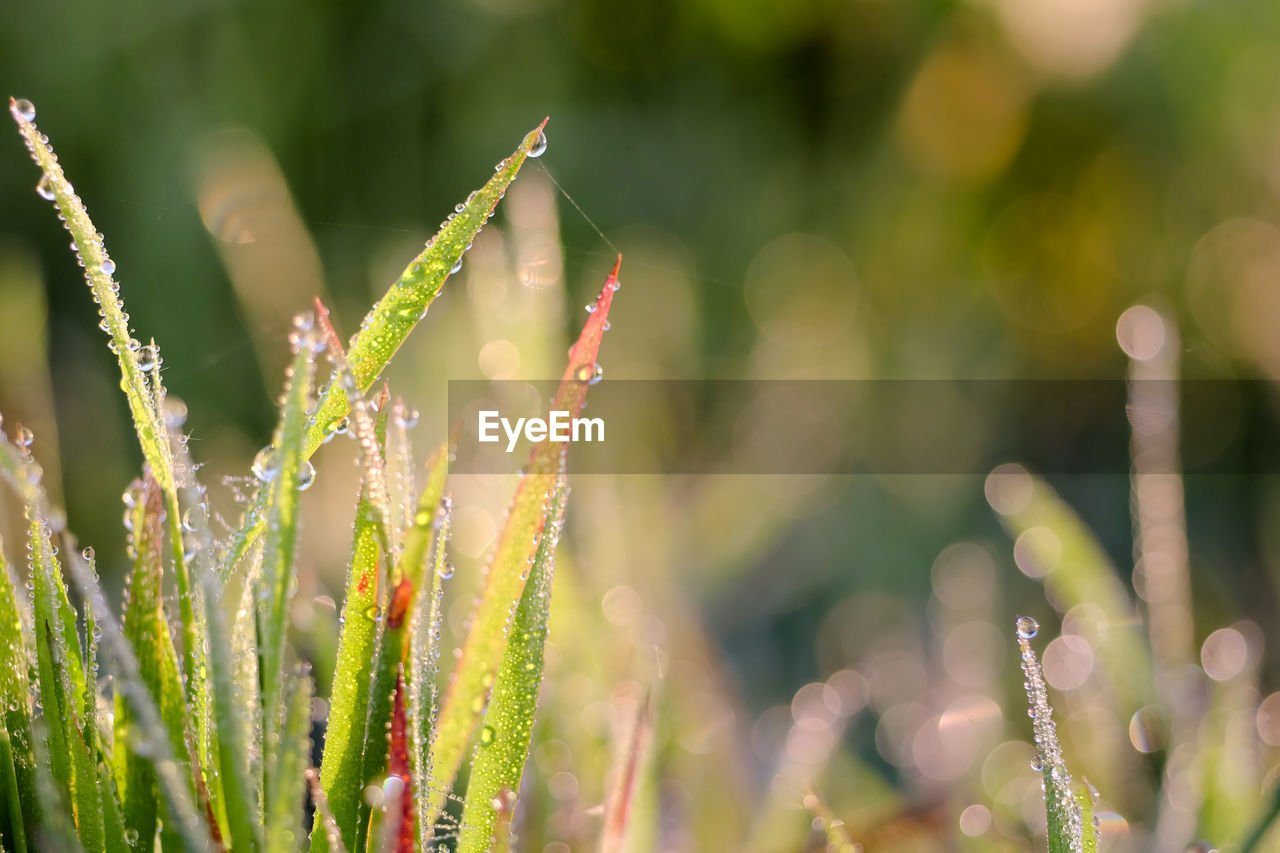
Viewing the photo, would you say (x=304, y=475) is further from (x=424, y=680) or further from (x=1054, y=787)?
(x=1054, y=787)

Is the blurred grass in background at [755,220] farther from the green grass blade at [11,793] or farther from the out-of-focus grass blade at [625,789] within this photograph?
the green grass blade at [11,793]

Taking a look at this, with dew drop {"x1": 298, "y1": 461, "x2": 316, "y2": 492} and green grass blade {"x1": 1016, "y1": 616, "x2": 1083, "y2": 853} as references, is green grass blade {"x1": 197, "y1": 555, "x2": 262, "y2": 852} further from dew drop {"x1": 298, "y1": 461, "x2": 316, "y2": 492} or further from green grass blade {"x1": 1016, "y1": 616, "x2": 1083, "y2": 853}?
green grass blade {"x1": 1016, "y1": 616, "x2": 1083, "y2": 853}

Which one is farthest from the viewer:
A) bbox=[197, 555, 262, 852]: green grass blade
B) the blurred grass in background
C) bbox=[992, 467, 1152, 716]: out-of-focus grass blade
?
the blurred grass in background

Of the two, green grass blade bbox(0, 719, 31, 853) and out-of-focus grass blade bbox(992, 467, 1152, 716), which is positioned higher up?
out-of-focus grass blade bbox(992, 467, 1152, 716)

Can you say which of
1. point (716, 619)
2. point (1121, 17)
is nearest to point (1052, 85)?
point (1121, 17)

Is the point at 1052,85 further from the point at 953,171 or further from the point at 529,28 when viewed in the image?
the point at 529,28

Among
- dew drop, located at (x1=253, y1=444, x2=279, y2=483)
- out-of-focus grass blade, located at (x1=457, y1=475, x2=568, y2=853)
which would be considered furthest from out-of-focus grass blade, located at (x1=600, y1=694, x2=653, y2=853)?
dew drop, located at (x1=253, y1=444, x2=279, y2=483)

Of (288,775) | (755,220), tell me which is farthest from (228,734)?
(755,220)
